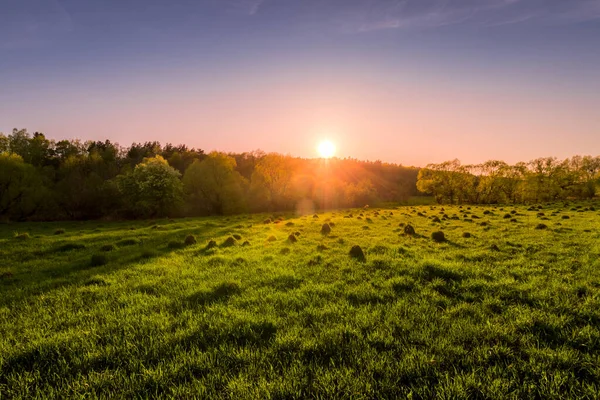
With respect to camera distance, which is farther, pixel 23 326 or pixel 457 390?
pixel 23 326

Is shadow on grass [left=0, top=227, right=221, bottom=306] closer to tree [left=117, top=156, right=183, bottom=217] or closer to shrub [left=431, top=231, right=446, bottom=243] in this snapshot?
shrub [left=431, top=231, right=446, bottom=243]

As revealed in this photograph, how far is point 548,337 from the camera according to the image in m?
5.50

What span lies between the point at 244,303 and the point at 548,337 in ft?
23.7

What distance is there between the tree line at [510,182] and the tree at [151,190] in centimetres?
6978

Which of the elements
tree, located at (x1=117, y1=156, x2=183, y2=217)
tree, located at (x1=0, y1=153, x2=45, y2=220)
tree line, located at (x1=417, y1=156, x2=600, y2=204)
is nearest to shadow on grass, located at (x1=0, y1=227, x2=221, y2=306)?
tree, located at (x1=117, y1=156, x2=183, y2=217)

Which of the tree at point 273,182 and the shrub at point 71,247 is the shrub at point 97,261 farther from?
the tree at point 273,182

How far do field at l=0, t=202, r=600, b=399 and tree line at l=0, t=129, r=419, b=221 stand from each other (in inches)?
1648

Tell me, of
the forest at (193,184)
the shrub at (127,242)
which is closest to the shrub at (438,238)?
the shrub at (127,242)

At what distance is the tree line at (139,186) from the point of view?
47750mm

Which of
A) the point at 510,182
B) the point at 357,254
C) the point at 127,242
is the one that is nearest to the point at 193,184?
the point at 127,242

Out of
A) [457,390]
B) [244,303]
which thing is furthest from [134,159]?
[457,390]

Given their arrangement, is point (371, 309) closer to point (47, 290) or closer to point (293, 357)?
point (293, 357)

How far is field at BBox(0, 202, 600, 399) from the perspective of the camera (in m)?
4.32

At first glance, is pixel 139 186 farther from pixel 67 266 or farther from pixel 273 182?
pixel 67 266
